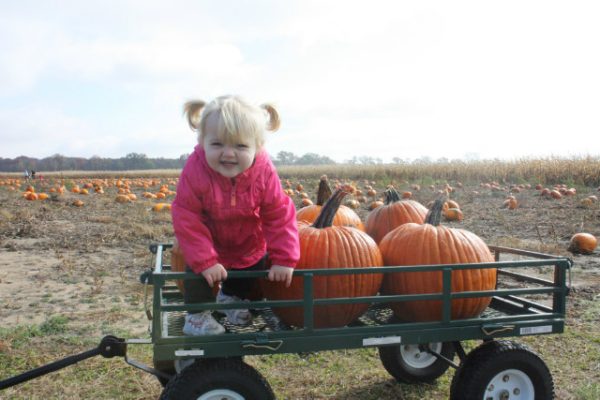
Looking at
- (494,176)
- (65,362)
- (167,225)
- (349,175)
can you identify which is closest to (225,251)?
(65,362)

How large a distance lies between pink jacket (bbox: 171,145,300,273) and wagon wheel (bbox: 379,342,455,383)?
1.29m

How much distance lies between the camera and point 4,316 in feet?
15.8

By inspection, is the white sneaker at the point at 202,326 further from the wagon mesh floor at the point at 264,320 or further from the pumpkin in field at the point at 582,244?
the pumpkin in field at the point at 582,244

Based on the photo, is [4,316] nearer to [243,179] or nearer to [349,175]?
[243,179]

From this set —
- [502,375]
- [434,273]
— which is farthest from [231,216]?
[502,375]

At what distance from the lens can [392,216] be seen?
13.4 ft

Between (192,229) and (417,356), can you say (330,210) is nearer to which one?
(192,229)

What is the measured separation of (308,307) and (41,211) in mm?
11894

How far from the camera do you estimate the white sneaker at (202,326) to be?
271cm

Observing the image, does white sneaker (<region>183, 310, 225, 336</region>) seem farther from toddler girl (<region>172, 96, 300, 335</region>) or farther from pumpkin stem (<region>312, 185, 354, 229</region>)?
pumpkin stem (<region>312, 185, 354, 229</region>)

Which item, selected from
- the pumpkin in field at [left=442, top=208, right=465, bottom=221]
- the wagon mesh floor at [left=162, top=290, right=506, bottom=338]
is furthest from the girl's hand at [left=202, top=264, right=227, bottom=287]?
the pumpkin in field at [left=442, top=208, right=465, bottom=221]

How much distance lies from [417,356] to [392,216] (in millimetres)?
1023

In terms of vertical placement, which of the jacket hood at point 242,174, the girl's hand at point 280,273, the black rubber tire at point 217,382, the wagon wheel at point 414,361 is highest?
the jacket hood at point 242,174

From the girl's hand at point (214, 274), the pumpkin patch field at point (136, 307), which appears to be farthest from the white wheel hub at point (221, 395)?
the pumpkin patch field at point (136, 307)
